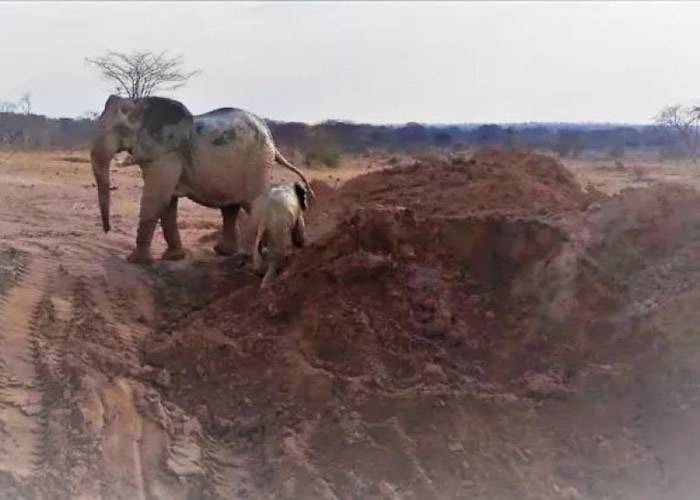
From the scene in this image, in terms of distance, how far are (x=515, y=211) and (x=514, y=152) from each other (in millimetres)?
4139

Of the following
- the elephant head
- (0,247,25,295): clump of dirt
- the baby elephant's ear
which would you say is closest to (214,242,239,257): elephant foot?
the elephant head

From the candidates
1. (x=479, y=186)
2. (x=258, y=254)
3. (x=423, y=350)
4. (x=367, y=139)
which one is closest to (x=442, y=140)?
(x=367, y=139)

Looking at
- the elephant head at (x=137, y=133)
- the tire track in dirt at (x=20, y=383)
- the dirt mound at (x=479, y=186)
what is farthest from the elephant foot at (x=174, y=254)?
the dirt mound at (x=479, y=186)

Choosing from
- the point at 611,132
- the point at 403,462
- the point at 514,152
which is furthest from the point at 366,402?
the point at 611,132

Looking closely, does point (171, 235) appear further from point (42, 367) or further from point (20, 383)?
point (20, 383)

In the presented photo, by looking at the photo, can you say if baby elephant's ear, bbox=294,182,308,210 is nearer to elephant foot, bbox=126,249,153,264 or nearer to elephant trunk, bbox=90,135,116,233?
elephant foot, bbox=126,249,153,264

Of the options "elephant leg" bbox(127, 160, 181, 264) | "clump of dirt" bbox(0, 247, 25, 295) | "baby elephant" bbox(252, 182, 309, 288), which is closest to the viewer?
"clump of dirt" bbox(0, 247, 25, 295)

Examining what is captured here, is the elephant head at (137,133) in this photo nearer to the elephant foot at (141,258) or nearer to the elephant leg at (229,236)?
the elephant foot at (141,258)

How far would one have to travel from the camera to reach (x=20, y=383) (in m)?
6.55

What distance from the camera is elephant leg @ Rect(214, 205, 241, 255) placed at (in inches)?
416

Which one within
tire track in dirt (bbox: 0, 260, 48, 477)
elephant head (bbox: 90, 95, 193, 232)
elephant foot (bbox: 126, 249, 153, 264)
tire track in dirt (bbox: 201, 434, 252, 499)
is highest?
elephant head (bbox: 90, 95, 193, 232)

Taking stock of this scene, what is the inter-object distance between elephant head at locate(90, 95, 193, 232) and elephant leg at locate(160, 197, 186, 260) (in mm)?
560

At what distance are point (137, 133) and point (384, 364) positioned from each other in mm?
4078

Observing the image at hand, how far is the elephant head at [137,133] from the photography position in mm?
9703
